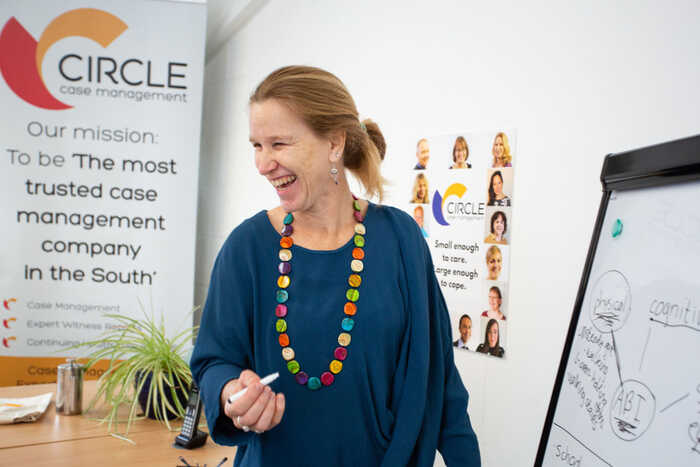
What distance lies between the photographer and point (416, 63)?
6.67ft

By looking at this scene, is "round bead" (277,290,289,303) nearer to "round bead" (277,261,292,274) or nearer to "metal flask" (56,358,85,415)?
"round bead" (277,261,292,274)

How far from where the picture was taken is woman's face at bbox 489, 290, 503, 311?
167 cm

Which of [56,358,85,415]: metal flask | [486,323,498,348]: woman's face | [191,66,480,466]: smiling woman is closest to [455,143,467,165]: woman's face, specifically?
[486,323,498,348]: woman's face

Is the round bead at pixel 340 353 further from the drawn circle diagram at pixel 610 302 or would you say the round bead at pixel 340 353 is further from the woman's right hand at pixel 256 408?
the drawn circle diagram at pixel 610 302

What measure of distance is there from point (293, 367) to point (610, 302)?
627 millimetres

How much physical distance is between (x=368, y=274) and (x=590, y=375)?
48 cm

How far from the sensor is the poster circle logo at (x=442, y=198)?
1.82 metres

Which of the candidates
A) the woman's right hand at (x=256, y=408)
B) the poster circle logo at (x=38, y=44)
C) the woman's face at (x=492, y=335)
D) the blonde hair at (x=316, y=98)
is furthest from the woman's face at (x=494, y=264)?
the poster circle logo at (x=38, y=44)

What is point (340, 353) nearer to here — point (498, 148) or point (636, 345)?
point (636, 345)

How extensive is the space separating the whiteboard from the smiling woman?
0.93ft

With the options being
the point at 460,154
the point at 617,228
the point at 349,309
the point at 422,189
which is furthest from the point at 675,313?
the point at 422,189

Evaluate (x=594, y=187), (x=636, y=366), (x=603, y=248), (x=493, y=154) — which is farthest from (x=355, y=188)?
(x=636, y=366)

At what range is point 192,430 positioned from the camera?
1620mm

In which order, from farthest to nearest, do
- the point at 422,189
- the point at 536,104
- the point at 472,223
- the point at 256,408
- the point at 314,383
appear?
the point at 422,189, the point at 472,223, the point at 536,104, the point at 314,383, the point at 256,408
